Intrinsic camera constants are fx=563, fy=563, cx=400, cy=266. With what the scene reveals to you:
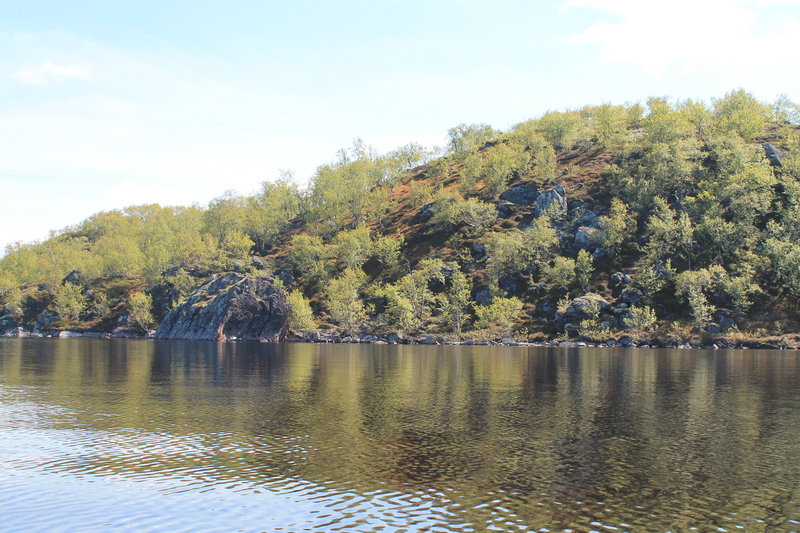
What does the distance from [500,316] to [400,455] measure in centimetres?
11683

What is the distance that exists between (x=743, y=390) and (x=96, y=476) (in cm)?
5723

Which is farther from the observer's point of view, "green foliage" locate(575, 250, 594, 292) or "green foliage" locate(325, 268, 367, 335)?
"green foliage" locate(325, 268, 367, 335)

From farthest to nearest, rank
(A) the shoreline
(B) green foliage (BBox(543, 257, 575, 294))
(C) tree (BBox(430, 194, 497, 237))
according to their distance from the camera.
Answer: (C) tree (BBox(430, 194, 497, 237)) < (B) green foliage (BBox(543, 257, 575, 294)) < (A) the shoreline

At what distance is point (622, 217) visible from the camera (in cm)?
16550

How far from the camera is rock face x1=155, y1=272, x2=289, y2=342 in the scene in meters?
168

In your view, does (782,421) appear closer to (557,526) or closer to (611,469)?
(611,469)

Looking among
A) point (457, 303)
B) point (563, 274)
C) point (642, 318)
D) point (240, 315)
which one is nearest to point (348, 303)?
point (240, 315)

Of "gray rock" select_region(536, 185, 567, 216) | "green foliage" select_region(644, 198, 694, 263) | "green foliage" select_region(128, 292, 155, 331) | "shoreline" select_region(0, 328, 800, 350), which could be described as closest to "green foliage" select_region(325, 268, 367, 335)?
"shoreline" select_region(0, 328, 800, 350)

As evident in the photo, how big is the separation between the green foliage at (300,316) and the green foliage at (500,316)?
5005 cm

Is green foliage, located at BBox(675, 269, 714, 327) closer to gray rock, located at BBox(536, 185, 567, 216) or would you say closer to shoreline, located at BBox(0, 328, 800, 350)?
shoreline, located at BBox(0, 328, 800, 350)

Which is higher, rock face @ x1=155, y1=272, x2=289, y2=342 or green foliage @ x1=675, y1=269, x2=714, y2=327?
green foliage @ x1=675, y1=269, x2=714, y2=327

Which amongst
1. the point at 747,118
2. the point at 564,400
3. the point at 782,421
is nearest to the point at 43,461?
the point at 564,400

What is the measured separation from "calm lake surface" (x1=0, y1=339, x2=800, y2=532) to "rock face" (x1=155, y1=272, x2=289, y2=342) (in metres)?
105

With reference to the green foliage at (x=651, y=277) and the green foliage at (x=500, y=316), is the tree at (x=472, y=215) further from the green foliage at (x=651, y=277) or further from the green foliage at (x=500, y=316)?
the green foliage at (x=651, y=277)
